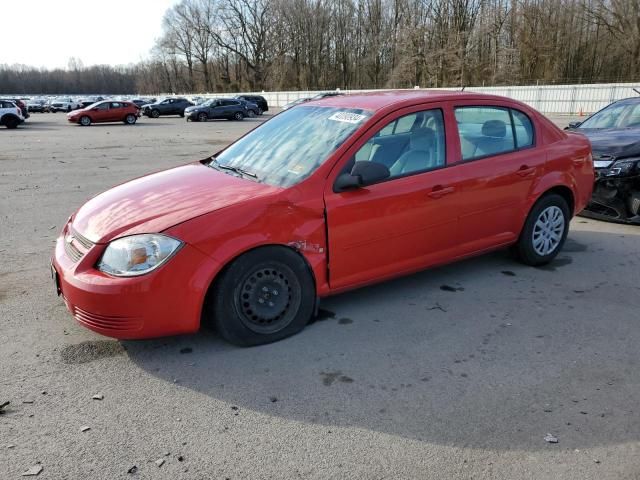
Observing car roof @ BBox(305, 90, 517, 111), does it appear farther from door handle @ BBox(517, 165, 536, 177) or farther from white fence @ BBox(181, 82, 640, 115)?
white fence @ BBox(181, 82, 640, 115)

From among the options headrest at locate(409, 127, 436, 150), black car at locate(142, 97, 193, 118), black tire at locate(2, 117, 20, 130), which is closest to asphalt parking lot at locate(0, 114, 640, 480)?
headrest at locate(409, 127, 436, 150)

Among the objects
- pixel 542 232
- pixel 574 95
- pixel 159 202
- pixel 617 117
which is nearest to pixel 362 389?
pixel 159 202

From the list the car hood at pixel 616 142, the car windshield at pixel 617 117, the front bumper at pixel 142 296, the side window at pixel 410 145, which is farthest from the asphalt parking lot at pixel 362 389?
the car windshield at pixel 617 117

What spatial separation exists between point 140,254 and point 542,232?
151 inches

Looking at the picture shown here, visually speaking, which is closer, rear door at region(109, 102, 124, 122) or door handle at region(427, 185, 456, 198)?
door handle at region(427, 185, 456, 198)

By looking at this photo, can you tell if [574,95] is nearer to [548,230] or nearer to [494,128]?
[548,230]

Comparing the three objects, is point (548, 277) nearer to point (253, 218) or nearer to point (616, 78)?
point (253, 218)

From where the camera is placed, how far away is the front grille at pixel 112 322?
3.29m

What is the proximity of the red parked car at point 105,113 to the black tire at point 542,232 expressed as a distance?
32214 mm

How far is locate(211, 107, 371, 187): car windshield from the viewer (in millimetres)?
3918

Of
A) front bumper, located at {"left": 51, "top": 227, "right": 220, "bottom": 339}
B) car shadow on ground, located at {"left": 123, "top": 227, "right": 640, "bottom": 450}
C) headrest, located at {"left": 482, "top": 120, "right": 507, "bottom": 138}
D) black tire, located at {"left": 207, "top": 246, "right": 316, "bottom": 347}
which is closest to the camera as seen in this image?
car shadow on ground, located at {"left": 123, "top": 227, "right": 640, "bottom": 450}

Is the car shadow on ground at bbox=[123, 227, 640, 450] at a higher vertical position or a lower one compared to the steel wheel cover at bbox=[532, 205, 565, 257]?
lower

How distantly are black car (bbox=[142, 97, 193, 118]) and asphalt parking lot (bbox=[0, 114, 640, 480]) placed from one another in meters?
39.6

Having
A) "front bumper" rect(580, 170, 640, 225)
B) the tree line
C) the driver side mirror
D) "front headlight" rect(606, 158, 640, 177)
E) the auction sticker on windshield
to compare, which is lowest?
"front bumper" rect(580, 170, 640, 225)
